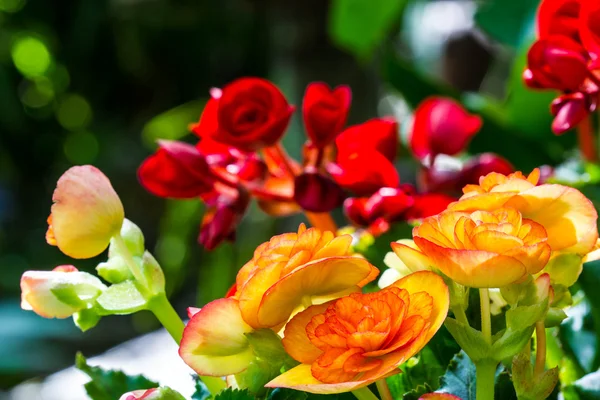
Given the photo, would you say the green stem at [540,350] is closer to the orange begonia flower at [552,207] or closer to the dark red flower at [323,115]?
the orange begonia flower at [552,207]

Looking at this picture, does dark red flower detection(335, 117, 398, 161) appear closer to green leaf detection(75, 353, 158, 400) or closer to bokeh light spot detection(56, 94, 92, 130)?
green leaf detection(75, 353, 158, 400)

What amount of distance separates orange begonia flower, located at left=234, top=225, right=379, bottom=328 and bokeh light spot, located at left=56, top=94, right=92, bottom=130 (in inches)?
92.3

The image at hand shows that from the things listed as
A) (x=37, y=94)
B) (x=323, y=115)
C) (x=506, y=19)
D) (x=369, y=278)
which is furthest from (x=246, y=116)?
(x=37, y=94)

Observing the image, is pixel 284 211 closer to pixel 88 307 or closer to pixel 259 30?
pixel 88 307

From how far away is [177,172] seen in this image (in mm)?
324

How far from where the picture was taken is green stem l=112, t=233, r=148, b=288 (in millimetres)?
216

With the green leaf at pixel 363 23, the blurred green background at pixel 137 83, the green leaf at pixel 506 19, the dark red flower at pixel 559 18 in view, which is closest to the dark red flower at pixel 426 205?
the dark red flower at pixel 559 18

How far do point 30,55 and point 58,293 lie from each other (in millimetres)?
2262

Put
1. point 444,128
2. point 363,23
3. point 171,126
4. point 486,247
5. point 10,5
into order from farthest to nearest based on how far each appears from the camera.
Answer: point 10,5 → point 171,126 → point 363,23 → point 444,128 → point 486,247

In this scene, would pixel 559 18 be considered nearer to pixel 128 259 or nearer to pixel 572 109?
pixel 572 109

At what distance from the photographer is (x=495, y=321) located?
23 centimetres

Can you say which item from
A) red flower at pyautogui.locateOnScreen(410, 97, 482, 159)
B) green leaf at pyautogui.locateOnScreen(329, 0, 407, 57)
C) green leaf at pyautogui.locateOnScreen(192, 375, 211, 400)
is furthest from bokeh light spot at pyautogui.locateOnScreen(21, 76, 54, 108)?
green leaf at pyautogui.locateOnScreen(192, 375, 211, 400)

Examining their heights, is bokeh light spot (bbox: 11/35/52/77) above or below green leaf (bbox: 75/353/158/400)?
below

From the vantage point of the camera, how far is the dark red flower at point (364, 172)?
12.4 inches
